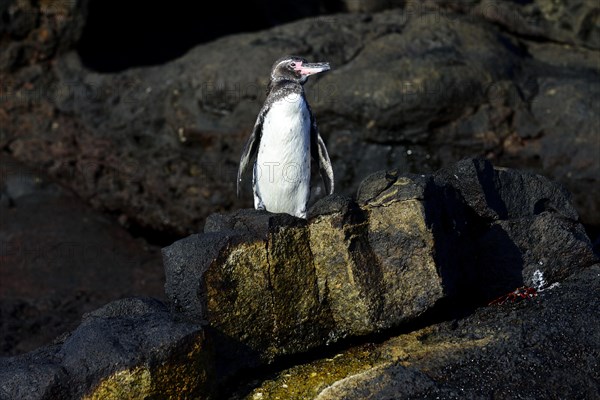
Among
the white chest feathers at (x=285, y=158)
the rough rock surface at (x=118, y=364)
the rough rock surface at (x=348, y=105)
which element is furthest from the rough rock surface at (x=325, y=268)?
the rough rock surface at (x=348, y=105)

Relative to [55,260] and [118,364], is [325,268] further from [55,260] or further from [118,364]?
[55,260]

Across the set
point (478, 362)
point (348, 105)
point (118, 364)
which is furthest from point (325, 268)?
point (348, 105)

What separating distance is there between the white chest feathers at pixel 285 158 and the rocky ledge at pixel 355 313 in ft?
5.62

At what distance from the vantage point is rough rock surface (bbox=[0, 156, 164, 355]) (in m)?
9.83

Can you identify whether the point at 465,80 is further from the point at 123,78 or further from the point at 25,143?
the point at 25,143

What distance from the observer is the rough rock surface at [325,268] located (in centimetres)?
511

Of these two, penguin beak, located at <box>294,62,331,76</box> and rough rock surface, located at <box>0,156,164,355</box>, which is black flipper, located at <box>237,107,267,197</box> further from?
rough rock surface, located at <box>0,156,164,355</box>

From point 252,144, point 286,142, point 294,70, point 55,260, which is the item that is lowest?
point 55,260

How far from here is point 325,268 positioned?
5.28m

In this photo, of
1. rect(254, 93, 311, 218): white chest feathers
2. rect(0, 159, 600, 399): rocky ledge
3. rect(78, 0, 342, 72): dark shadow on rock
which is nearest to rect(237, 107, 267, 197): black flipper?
rect(254, 93, 311, 218): white chest feathers

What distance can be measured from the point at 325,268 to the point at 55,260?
616cm

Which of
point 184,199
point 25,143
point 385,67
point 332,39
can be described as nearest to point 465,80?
point 385,67

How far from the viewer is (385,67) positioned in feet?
33.6

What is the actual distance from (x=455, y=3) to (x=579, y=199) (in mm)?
2873
